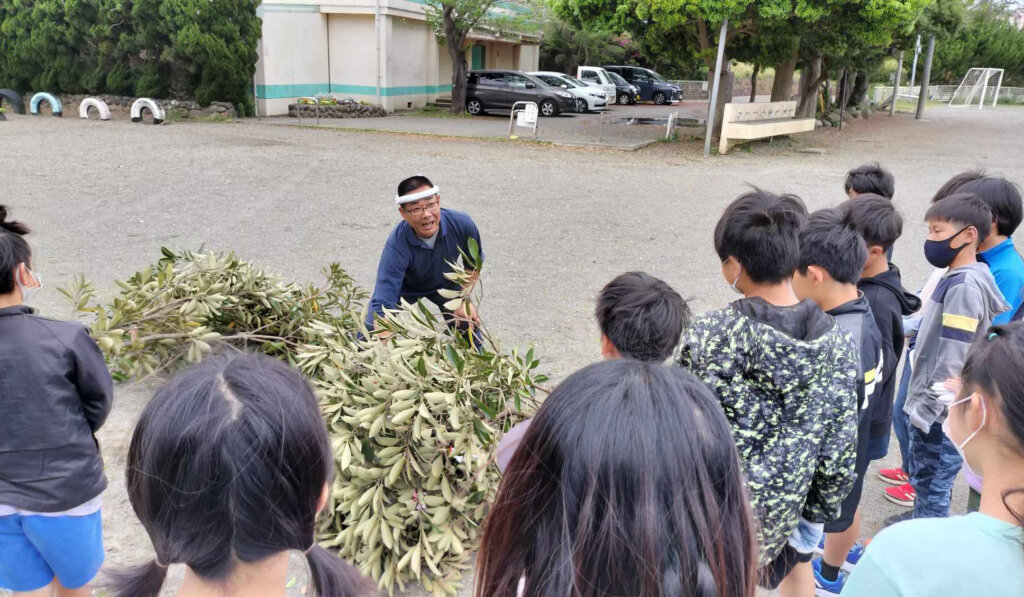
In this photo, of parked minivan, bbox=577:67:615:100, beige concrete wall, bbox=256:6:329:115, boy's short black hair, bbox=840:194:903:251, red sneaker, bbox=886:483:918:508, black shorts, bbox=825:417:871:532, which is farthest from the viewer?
parked minivan, bbox=577:67:615:100

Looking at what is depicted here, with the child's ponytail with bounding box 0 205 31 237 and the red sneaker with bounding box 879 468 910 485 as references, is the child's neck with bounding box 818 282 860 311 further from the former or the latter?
the child's ponytail with bounding box 0 205 31 237

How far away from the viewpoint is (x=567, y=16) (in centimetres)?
1659

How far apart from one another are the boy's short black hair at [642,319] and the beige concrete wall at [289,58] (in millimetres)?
22811

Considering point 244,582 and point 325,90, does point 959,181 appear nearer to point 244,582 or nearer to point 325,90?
point 244,582

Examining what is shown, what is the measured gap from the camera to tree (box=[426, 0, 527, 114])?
23016 mm

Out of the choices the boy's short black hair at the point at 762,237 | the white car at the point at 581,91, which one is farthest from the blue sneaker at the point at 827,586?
the white car at the point at 581,91

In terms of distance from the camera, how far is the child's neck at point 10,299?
217 cm

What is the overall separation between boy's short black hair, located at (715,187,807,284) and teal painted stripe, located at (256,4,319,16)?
23.5 m

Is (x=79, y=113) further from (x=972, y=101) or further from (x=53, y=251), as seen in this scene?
(x=972, y=101)

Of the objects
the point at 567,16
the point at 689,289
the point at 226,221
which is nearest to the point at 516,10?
the point at 567,16

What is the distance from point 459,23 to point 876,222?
75.4ft

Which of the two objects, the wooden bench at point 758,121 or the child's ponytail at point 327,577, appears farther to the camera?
the wooden bench at point 758,121

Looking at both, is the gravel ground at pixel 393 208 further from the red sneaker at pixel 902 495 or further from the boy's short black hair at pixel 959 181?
the boy's short black hair at pixel 959 181

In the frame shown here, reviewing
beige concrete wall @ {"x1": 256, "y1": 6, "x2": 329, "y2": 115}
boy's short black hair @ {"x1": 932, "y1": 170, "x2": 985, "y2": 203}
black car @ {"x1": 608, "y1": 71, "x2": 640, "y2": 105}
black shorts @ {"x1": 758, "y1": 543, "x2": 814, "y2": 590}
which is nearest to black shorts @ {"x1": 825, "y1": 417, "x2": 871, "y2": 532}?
black shorts @ {"x1": 758, "y1": 543, "x2": 814, "y2": 590}
